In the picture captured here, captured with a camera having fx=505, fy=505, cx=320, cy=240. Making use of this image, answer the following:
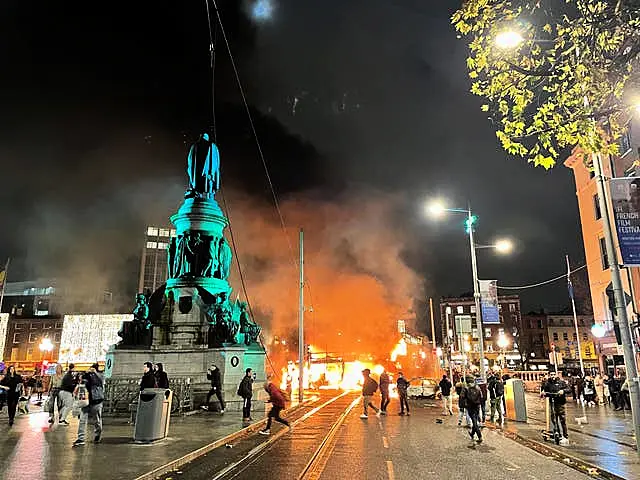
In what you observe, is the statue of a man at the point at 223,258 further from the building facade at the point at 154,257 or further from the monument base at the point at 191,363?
the building facade at the point at 154,257

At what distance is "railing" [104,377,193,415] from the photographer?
62.5ft

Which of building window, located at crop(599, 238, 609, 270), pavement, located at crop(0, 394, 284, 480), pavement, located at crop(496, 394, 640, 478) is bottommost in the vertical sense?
pavement, located at crop(496, 394, 640, 478)

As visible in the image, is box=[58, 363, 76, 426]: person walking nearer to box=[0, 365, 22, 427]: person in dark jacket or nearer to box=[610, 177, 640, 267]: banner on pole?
box=[0, 365, 22, 427]: person in dark jacket

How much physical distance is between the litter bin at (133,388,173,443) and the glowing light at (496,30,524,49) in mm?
10056

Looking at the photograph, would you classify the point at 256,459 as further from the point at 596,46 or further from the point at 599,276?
the point at 599,276

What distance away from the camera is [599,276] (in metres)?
33.1

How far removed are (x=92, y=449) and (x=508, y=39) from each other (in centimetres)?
1096

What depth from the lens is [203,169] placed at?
2823 centimetres

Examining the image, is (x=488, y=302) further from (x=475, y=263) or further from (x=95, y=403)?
(x=95, y=403)

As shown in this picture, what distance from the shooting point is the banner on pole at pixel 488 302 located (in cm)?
1894

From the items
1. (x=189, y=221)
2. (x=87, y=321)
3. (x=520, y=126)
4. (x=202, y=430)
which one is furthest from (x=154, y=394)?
(x=87, y=321)

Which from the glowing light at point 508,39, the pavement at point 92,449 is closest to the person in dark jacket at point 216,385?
the pavement at point 92,449

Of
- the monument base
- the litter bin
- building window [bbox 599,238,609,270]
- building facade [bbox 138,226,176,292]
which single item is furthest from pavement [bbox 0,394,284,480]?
building facade [bbox 138,226,176,292]

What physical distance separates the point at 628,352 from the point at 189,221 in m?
21.0
